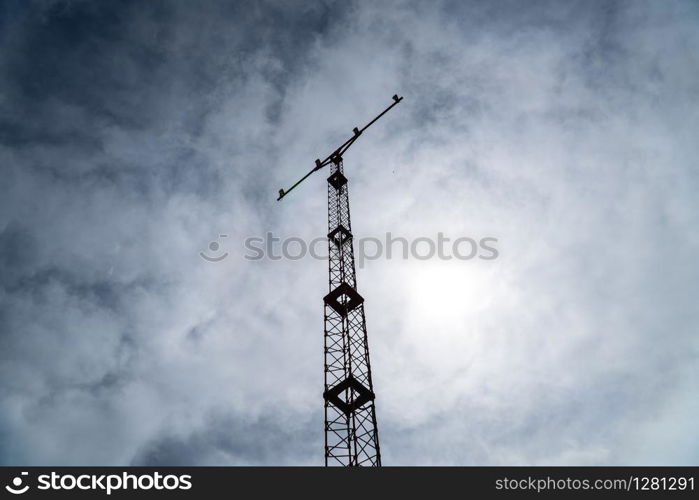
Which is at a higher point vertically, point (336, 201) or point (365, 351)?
point (336, 201)

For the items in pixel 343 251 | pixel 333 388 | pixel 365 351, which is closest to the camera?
pixel 333 388

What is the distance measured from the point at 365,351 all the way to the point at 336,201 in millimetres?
16419

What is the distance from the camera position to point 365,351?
4234 cm

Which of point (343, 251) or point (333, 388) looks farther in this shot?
point (343, 251)
